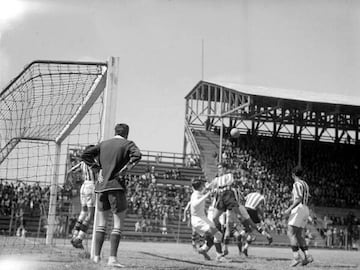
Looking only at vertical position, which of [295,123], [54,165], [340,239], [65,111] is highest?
[295,123]

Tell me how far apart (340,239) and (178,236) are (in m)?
9.72

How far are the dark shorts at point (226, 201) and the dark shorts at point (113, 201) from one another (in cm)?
462

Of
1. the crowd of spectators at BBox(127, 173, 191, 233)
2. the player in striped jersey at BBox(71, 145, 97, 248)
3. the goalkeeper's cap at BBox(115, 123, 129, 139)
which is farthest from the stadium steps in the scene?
the goalkeeper's cap at BBox(115, 123, 129, 139)

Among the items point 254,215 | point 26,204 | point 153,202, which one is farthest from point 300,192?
point 153,202

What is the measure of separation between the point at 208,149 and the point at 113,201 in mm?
31673

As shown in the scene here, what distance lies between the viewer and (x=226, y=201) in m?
12.3

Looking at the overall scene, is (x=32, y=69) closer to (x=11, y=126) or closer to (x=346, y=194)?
(x=11, y=126)

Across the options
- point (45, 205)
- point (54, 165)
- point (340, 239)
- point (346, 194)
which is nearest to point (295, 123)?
point (346, 194)

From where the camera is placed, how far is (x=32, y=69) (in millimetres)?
9820

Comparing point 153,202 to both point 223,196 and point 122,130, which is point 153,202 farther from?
point 122,130

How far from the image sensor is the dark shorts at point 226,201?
12.2 metres

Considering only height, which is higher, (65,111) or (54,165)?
(65,111)

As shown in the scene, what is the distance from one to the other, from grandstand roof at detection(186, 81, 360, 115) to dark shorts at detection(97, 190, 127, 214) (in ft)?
78.8

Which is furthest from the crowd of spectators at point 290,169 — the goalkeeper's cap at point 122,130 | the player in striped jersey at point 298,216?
the goalkeeper's cap at point 122,130
